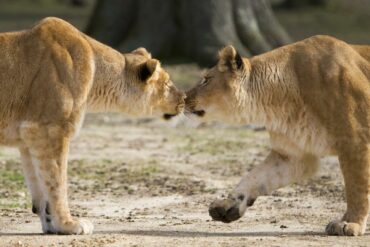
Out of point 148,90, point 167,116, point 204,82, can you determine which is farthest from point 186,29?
point 148,90

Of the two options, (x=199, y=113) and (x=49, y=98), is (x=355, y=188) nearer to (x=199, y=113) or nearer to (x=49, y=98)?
(x=199, y=113)

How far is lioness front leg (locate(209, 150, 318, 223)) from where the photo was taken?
27.8 ft

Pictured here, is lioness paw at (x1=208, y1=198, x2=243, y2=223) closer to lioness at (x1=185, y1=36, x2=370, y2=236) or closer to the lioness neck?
lioness at (x1=185, y1=36, x2=370, y2=236)

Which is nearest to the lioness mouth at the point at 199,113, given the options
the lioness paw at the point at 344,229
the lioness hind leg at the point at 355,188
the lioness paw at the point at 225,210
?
the lioness paw at the point at 225,210

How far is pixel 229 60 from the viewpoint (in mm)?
8633

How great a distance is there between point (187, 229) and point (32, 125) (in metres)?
1.40

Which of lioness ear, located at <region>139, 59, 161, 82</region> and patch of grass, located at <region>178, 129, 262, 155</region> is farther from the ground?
lioness ear, located at <region>139, 59, 161, 82</region>

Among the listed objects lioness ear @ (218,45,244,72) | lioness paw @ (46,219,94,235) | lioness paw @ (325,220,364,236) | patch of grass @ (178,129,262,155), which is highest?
lioness ear @ (218,45,244,72)

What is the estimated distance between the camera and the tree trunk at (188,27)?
57.8ft

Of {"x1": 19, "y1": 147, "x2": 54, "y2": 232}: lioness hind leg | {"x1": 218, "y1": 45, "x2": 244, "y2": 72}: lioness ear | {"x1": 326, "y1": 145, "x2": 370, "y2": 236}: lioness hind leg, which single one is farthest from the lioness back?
{"x1": 326, "y1": 145, "x2": 370, "y2": 236}: lioness hind leg

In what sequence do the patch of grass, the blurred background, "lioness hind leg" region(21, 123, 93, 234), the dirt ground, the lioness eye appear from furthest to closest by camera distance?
the blurred background
the patch of grass
the lioness eye
the dirt ground
"lioness hind leg" region(21, 123, 93, 234)

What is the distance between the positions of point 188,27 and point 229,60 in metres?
9.33

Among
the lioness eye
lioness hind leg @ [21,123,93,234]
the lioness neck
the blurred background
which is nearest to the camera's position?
lioness hind leg @ [21,123,93,234]

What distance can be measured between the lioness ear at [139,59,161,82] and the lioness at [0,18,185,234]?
0.28 metres
